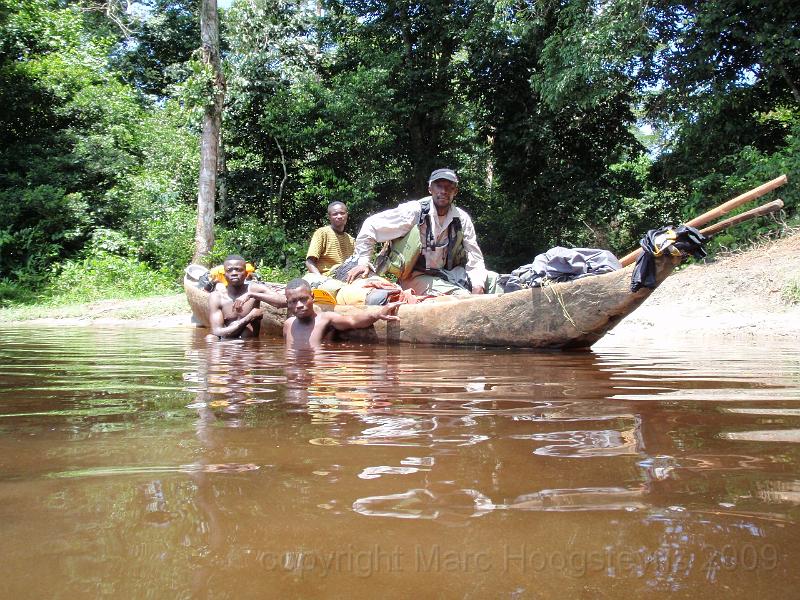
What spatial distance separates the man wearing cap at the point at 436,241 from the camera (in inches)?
243

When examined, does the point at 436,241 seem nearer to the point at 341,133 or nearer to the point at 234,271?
the point at 234,271

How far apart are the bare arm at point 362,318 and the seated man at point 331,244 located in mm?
2757

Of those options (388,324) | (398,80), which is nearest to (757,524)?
(388,324)

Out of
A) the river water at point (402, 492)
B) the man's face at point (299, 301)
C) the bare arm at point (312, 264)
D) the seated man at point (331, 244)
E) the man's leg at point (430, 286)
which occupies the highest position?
the seated man at point (331, 244)

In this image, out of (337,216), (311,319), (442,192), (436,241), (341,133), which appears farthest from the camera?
A: (341,133)

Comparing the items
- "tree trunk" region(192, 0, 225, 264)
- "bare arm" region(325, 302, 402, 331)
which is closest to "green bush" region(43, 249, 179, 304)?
"tree trunk" region(192, 0, 225, 264)

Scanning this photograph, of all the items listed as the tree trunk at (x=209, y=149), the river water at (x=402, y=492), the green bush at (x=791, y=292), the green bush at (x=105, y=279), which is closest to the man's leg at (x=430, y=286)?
the green bush at (x=791, y=292)

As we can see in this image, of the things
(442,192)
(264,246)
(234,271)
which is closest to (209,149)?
(264,246)

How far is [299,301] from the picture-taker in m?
5.57

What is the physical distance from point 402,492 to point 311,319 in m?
4.49

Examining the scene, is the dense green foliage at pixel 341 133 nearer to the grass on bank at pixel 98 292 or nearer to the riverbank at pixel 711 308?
the grass on bank at pixel 98 292

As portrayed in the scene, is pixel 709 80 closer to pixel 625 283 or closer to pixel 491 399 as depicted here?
pixel 625 283

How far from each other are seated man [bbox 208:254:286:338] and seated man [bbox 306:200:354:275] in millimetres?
1433

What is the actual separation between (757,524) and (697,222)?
3482 mm
